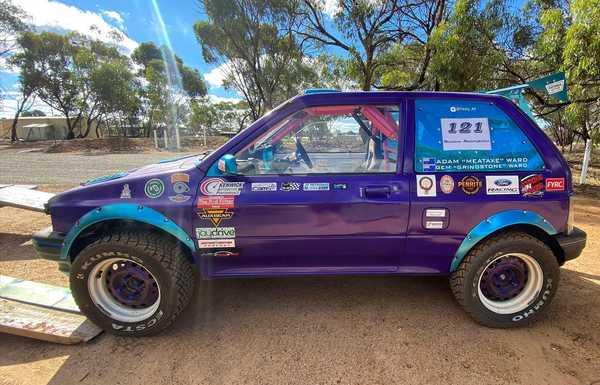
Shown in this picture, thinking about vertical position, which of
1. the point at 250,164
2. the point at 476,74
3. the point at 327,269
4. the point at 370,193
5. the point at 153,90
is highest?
the point at 153,90

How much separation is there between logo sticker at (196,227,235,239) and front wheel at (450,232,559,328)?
181 cm

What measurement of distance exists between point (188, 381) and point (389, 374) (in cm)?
131

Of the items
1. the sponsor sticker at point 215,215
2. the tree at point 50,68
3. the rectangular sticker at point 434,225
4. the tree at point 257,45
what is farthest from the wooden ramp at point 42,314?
the tree at point 50,68

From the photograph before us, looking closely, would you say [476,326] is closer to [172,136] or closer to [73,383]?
[73,383]

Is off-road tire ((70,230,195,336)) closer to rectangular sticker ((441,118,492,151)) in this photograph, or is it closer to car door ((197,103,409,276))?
car door ((197,103,409,276))

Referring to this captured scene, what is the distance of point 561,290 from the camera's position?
10.6ft

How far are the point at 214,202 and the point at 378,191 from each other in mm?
1205

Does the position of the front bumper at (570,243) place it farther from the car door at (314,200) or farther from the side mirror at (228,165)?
the side mirror at (228,165)

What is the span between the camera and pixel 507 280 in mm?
2732

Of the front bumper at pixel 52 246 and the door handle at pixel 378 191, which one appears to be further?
the front bumper at pixel 52 246

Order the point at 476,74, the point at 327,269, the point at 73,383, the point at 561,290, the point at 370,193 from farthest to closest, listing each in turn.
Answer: the point at 476,74, the point at 561,290, the point at 327,269, the point at 370,193, the point at 73,383

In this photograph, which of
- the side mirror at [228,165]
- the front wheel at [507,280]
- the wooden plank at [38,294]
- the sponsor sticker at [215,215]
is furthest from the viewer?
the wooden plank at [38,294]

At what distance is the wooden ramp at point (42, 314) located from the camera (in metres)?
2.49

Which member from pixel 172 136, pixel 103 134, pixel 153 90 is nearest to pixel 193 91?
pixel 153 90
